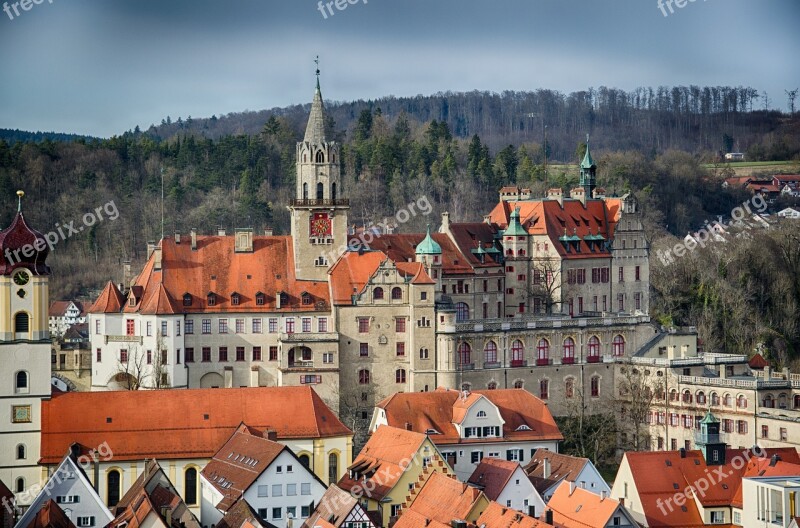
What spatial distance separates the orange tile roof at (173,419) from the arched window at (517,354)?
17688 mm

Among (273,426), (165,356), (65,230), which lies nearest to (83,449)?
(273,426)

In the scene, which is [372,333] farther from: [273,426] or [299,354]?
[273,426]

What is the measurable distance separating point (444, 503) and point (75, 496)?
16228 millimetres

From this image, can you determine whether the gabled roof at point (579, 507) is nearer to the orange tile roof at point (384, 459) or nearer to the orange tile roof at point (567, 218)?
the orange tile roof at point (384, 459)

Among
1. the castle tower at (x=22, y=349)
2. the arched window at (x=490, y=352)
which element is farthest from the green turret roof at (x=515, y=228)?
the castle tower at (x=22, y=349)

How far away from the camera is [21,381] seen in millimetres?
90312

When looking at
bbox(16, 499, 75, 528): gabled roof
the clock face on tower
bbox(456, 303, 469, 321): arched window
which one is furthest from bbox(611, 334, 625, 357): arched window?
bbox(16, 499, 75, 528): gabled roof

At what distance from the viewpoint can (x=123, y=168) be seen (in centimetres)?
17262

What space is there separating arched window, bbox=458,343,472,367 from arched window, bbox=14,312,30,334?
27.8 m

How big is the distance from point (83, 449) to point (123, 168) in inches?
3379

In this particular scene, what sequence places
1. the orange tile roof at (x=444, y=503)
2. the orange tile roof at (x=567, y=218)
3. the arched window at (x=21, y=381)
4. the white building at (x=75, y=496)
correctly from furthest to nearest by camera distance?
the orange tile roof at (x=567, y=218)
the arched window at (x=21, y=381)
the white building at (x=75, y=496)
the orange tile roof at (x=444, y=503)

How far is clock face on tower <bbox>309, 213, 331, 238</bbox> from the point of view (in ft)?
363

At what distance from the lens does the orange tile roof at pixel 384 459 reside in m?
88.1

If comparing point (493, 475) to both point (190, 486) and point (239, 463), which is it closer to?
point (239, 463)
